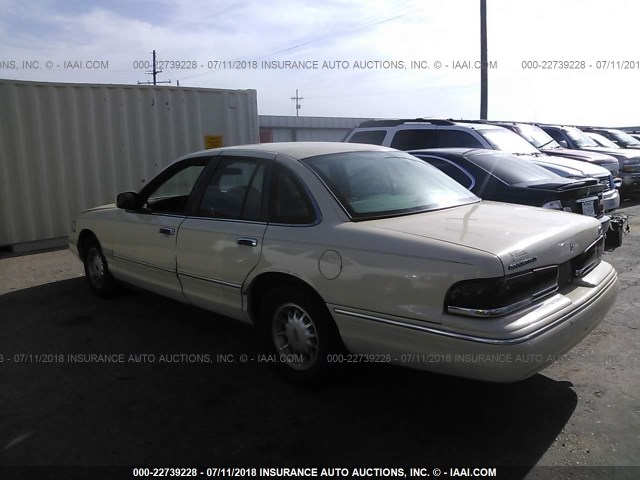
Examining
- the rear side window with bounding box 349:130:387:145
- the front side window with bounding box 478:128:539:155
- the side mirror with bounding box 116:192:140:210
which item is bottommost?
the side mirror with bounding box 116:192:140:210

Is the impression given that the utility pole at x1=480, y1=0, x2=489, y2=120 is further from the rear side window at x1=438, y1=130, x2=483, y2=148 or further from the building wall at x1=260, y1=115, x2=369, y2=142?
the building wall at x1=260, y1=115, x2=369, y2=142

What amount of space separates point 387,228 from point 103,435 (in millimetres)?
1968

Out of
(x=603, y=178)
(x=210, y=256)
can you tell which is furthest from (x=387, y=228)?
(x=603, y=178)

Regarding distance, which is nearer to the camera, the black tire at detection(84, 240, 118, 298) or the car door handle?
the car door handle

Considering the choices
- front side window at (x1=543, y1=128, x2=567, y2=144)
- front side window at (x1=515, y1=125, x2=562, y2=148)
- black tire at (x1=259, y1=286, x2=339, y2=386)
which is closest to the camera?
black tire at (x1=259, y1=286, x2=339, y2=386)

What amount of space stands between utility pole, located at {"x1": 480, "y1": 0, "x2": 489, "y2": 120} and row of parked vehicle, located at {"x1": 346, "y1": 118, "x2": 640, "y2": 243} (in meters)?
4.76

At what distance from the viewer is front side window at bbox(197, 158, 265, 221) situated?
3713 millimetres

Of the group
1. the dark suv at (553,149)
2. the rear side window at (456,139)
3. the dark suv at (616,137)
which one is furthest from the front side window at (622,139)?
the rear side window at (456,139)

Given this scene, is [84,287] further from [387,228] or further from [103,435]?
[387,228]

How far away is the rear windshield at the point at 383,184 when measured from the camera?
3.37 metres

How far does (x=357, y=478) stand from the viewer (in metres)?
Answer: 2.60

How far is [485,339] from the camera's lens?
253 cm

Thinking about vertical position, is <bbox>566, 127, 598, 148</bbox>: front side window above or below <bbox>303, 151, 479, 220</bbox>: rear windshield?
above

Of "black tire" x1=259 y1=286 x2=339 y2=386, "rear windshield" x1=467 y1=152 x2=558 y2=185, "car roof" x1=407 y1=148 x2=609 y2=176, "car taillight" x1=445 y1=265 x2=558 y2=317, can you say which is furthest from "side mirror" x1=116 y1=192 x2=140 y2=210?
"rear windshield" x1=467 y1=152 x2=558 y2=185
